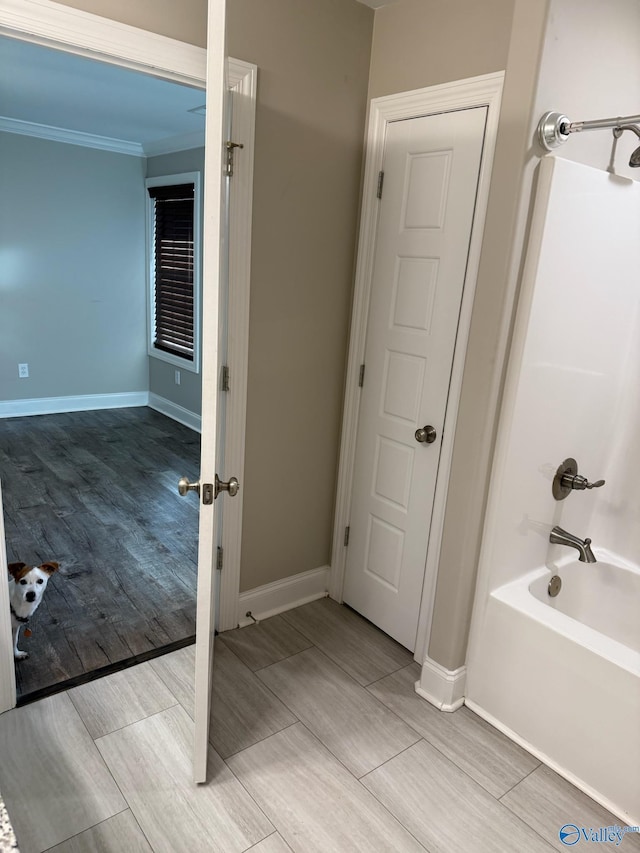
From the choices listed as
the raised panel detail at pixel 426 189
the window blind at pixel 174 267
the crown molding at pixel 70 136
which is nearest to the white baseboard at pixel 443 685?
the raised panel detail at pixel 426 189

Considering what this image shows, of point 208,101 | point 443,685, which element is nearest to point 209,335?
point 208,101

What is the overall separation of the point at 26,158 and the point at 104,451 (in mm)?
2499

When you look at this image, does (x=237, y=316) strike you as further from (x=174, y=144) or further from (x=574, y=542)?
(x=174, y=144)

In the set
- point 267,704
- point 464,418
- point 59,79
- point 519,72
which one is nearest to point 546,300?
point 464,418

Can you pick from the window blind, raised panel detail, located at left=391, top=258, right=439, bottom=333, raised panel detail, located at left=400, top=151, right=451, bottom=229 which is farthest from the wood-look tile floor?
the window blind

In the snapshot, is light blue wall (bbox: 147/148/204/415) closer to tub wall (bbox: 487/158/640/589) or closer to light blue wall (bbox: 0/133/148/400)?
light blue wall (bbox: 0/133/148/400)

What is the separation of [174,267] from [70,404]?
1602 mm

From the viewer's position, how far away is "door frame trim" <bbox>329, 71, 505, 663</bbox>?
1944 millimetres

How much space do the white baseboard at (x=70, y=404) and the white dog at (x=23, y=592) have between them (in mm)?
3442

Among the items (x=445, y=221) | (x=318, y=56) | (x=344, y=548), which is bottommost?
(x=344, y=548)

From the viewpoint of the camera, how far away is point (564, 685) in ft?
6.24

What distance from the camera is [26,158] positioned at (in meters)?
4.89

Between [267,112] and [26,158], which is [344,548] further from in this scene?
[26,158]

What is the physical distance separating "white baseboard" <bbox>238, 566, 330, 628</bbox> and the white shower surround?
0.85m
